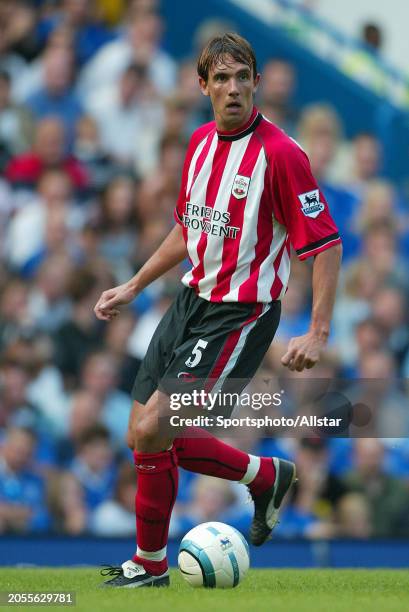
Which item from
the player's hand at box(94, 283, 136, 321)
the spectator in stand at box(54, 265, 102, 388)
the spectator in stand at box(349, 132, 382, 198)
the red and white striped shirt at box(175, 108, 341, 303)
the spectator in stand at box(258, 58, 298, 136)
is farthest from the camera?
the spectator in stand at box(258, 58, 298, 136)

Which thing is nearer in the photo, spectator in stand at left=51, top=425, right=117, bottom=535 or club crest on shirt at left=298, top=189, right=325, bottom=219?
club crest on shirt at left=298, top=189, right=325, bottom=219

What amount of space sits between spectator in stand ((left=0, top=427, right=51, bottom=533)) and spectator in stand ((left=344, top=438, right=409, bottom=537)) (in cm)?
218

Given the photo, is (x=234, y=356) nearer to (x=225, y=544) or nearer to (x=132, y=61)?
(x=225, y=544)

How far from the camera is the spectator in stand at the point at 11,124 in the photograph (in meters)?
11.0

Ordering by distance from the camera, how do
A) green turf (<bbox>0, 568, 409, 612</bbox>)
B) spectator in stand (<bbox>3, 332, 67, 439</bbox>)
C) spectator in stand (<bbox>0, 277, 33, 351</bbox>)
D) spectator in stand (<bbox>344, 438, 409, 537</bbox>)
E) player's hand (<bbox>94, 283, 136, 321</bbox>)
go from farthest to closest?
spectator in stand (<bbox>0, 277, 33, 351</bbox>), spectator in stand (<bbox>3, 332, 67, 439</bbox>), spectator in stand (<bbox>344, 438, 409, 537</bbox>), player's hand (<bbox>94, 283, 136, 321</bbox>), green turf (<bbox>0, 568, 409, 612</bbox>)

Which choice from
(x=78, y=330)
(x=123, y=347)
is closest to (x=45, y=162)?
(x=78, y=330)

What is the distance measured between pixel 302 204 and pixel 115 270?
5.17m

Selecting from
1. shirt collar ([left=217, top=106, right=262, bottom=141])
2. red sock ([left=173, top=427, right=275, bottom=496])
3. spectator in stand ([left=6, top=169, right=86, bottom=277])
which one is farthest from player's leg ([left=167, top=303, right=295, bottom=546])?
spectator in stand ([left=6, top=169, right=86, bottom=277])

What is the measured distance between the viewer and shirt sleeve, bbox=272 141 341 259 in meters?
5.19

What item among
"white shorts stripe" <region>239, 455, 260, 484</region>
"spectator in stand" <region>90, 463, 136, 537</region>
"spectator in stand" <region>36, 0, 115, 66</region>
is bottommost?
"spectator in stand" <region>90, 463, 136, 537</region>

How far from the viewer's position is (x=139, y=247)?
34.0 ft

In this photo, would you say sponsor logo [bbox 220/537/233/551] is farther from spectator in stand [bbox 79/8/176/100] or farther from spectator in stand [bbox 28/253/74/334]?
spectator in stand [bbox 79/8/176/100]


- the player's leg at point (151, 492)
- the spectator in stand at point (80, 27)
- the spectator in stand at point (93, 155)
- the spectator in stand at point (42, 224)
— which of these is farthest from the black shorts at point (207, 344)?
the spectator in stand at point (80, 27)

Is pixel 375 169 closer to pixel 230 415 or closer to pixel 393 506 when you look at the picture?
pixel 393 506
